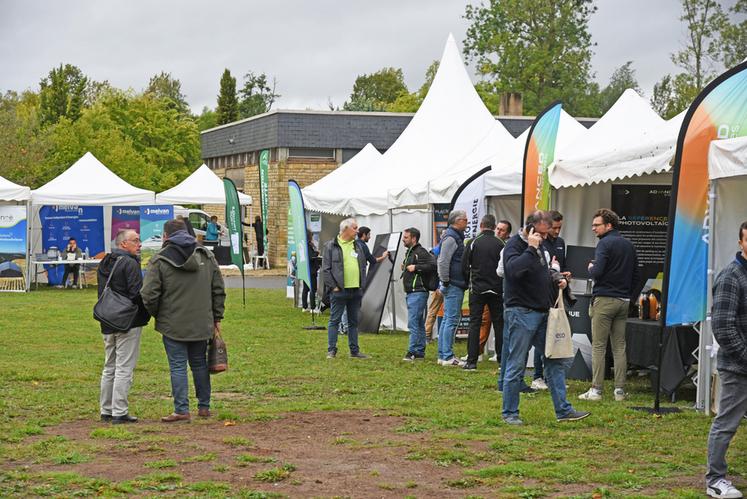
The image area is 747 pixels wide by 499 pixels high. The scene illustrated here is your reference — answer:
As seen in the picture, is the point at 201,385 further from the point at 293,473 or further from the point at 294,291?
the point at 294,291

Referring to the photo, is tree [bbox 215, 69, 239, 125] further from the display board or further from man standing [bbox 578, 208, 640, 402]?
man standing [bbox 578, 208, 640, 402]

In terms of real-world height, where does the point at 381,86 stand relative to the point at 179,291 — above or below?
above

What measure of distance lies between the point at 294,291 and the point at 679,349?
1493 centimetres

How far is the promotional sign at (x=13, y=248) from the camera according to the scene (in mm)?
28359

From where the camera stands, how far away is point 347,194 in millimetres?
22594

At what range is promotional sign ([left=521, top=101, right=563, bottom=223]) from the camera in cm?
1370

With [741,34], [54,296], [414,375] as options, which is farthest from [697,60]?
[414,375]

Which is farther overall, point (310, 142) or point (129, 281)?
point (310, 142)

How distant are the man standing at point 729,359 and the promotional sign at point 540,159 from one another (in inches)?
265

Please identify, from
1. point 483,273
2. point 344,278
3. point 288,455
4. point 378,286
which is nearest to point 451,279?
point 483,273

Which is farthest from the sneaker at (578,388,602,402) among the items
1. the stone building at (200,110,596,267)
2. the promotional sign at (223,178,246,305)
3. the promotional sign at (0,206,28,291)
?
the stone building at (200,110,596,267)

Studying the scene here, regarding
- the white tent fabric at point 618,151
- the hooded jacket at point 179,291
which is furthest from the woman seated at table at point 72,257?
the hooded jacket at point 179,291

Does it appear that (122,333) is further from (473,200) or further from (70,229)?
(70,229)

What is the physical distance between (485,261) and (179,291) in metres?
4.60
